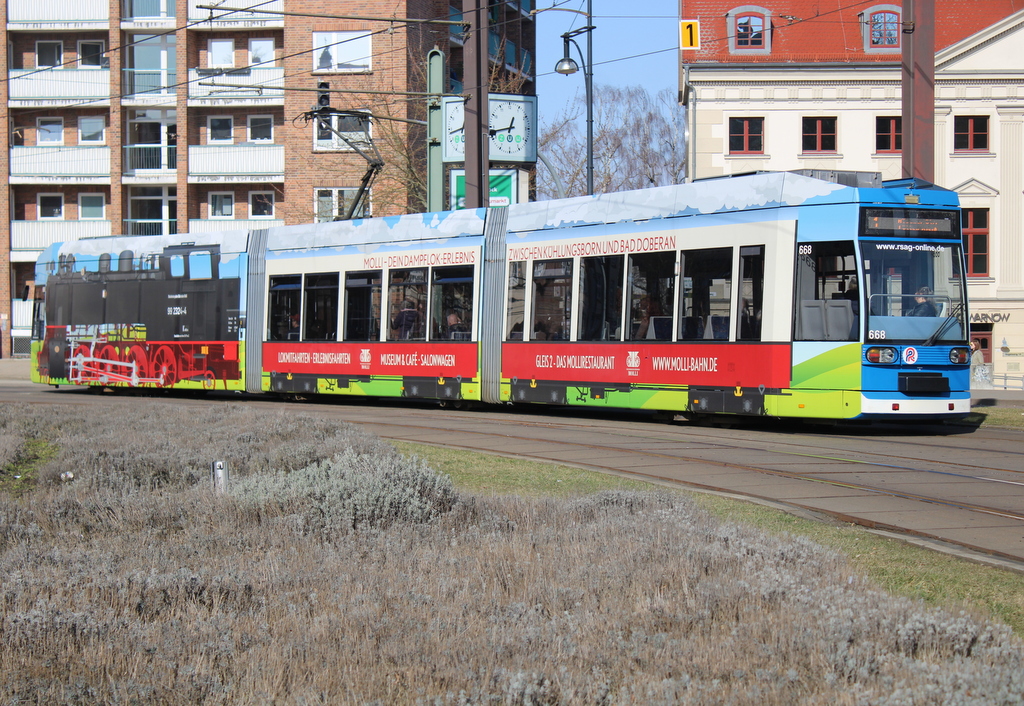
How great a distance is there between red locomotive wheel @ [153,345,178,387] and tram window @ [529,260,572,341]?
30.8 feet

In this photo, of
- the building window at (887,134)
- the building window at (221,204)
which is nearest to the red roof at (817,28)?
the building window at (887,134)

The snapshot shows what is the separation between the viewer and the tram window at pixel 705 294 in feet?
47.6

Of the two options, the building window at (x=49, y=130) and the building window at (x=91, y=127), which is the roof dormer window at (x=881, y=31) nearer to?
the building window at (x=91, y=127)

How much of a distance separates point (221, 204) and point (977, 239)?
1146 inches

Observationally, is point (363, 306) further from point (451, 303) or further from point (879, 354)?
point (879, 354)

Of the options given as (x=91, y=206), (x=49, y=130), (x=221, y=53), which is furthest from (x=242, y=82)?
(x=49, y=130)

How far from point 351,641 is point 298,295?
16835 millimetres

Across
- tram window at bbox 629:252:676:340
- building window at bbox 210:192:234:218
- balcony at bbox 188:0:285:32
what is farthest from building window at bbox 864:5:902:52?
tram window at bbox 629:252:676:340

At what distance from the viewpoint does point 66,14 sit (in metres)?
43.0

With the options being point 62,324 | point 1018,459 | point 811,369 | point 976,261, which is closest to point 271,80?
point 62,324

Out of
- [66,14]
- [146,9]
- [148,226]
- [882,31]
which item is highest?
[146,9]

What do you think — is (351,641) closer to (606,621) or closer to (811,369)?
(606,621)

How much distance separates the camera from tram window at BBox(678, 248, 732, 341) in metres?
14.5

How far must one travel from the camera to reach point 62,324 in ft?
81.6
